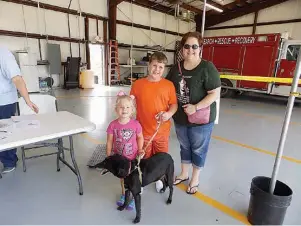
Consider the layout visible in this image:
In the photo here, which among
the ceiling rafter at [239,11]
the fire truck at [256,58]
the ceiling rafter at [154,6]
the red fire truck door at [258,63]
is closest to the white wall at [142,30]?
the ceiling rafter at [154,6]

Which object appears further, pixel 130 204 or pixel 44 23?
pixel 44 23

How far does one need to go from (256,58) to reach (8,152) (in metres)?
7.34

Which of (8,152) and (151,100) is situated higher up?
(151,100)

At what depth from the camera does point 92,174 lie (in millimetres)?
2391

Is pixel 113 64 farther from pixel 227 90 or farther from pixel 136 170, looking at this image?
pixel 136 170

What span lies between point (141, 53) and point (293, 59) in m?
7.46

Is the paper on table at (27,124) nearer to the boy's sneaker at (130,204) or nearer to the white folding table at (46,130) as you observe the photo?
the white folding table at (46,130)

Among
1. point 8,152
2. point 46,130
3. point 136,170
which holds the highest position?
point 46,130

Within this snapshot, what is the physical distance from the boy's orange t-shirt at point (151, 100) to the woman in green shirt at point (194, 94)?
0.39 ft

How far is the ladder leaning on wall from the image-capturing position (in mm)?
10000

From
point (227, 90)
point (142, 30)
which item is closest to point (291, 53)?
point (227, 90)

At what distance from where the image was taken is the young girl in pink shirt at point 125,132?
1.65 m

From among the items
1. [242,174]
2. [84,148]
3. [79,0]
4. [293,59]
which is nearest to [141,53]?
[79,0]

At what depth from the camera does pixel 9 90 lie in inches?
86.5
